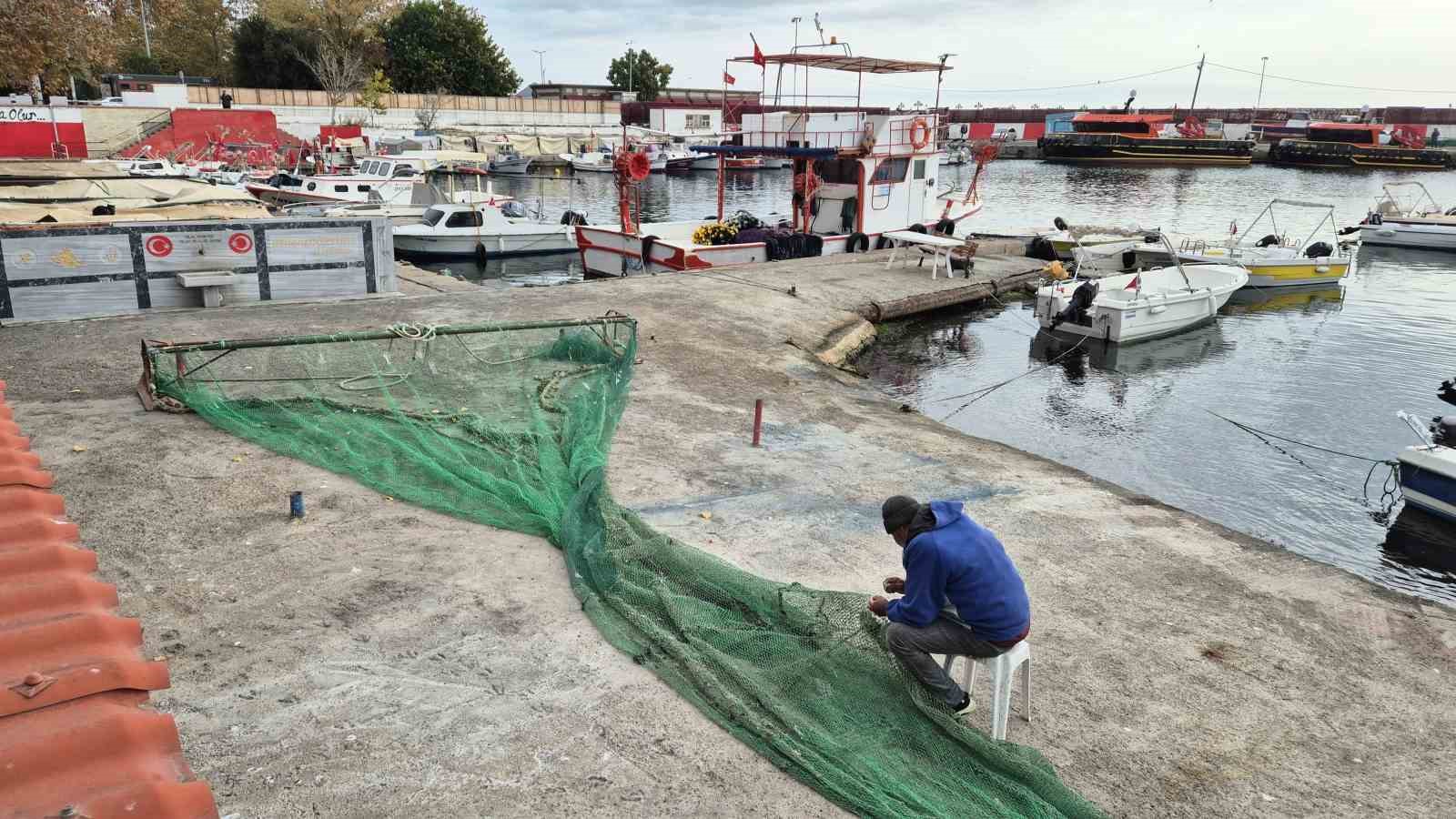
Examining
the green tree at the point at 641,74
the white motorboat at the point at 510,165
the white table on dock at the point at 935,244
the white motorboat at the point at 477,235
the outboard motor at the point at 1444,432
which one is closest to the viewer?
the outboard motor at the point at 1444,432

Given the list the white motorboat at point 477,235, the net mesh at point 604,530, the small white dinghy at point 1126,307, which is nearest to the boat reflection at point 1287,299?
the small white dinghy at point 1126,307

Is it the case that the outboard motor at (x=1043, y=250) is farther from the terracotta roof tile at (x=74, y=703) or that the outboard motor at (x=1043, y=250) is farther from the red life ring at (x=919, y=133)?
the terracotta roof tile at (x=74, y=703)

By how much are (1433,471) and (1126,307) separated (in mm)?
9218

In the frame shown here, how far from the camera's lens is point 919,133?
26.2m

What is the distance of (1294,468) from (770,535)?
963cm

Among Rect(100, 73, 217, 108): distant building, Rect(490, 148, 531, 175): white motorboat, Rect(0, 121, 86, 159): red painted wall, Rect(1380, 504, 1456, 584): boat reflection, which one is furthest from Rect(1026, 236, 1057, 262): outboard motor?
Rect(100, 73, 217, 108): distant building

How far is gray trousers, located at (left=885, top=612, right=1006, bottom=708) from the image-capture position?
4.92 m

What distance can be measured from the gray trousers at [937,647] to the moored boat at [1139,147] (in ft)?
272

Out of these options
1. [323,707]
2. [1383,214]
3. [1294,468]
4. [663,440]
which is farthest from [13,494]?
[1383,214]

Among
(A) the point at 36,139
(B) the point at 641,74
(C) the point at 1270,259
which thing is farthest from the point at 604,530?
(B) the point at 641,74

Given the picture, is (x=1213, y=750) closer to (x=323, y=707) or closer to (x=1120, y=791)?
(x=1120, y=791)

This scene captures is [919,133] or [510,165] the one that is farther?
[510,165]

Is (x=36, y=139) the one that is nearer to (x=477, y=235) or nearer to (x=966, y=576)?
(x=477, y=235)

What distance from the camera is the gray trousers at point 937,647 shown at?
4922 mm
